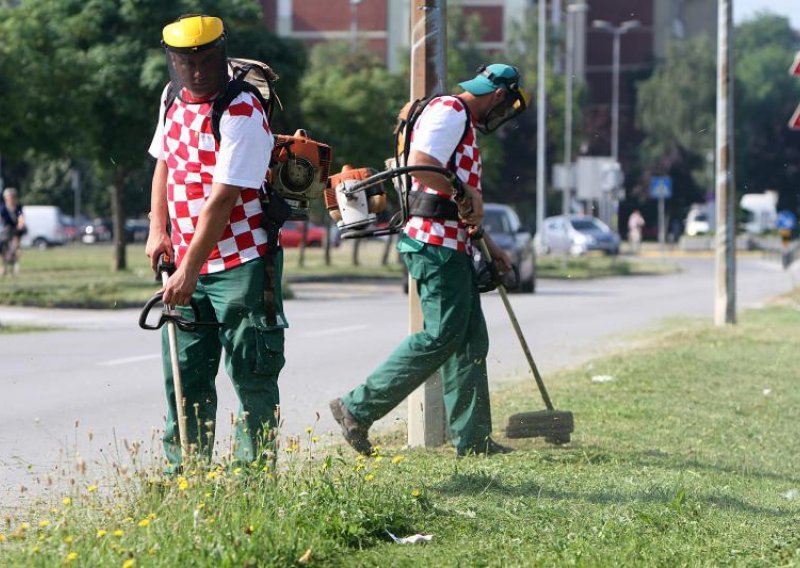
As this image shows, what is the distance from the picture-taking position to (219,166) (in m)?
5.67

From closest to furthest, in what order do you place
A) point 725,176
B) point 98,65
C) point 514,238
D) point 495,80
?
point 495,80 → point 725,176 → point 514,238 → point 98,65

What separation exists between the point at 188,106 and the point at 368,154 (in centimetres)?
3219

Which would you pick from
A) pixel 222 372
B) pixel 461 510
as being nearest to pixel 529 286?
pixel 222 372

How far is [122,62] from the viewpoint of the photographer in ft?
96.7

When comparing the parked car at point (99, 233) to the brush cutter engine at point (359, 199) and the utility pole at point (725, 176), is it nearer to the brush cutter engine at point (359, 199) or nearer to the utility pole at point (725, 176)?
the utility pole at point (725, 176)

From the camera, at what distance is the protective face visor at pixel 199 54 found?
5684mm

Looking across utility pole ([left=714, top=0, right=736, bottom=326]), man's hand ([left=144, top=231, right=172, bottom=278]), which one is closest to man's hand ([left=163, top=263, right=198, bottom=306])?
man's hand ([left=144, top=231, right=172, bottom=278])

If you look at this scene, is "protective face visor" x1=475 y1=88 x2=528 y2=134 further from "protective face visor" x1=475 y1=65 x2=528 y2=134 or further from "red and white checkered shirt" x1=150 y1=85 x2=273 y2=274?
"red and white checkered shirt" x1=150 y1=85 x2=273 y2=274

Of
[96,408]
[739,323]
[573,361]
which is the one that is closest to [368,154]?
[739,323]

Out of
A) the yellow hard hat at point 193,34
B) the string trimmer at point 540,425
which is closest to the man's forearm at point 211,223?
the yellow hard hat at point 193,34

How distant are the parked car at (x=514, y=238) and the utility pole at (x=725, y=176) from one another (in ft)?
28.3

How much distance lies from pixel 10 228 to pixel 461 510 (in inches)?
1046

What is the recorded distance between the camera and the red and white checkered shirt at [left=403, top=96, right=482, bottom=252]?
23.9 feet

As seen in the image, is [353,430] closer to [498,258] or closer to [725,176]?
[498,258]
